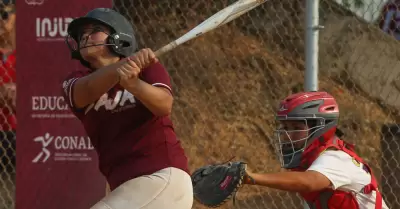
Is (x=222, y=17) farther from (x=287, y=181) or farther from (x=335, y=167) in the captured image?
(x=287, y=181)

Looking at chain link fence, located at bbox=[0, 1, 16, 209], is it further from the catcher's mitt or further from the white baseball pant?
the catcher's mitt

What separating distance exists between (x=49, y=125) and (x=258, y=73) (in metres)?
2.97

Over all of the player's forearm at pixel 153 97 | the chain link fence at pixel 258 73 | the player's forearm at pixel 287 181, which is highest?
the player's forearm at pixel 153 97

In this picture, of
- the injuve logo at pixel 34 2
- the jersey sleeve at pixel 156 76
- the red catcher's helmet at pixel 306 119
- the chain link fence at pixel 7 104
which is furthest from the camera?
the chain link fence at pixel 7 104

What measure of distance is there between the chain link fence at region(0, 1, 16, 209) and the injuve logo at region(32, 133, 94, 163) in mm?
1422

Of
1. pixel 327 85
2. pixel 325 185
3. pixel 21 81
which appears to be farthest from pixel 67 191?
pixel 327 85

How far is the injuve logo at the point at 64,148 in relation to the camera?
566cm

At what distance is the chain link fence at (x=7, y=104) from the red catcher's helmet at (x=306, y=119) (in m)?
3.55

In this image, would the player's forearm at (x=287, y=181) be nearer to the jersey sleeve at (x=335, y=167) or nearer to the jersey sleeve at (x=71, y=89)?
the jersey sleeve at (x=335, y=167)

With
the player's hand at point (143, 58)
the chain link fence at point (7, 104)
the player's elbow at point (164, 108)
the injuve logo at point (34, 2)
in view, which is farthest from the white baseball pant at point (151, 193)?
the chain link fence at point (7, 104)

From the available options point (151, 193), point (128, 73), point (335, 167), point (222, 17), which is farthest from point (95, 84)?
point (335, 167)

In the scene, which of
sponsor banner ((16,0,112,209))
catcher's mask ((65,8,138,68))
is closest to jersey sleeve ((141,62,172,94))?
catcher's mask ((65,8,138,68))

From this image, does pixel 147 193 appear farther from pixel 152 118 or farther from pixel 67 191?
pixel 67 191

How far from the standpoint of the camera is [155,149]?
3.79m
